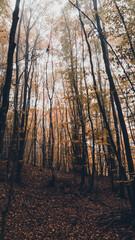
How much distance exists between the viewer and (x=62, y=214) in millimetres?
5676

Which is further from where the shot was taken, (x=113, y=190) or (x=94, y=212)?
(x=113, y=190)

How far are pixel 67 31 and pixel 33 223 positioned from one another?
38.4ft

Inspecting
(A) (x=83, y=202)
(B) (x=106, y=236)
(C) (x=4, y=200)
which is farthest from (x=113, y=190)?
(C) (x=4, y=200)

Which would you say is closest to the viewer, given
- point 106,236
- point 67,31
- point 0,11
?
point 106,236

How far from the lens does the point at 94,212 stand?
5.85 m

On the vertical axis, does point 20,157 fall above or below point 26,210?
above

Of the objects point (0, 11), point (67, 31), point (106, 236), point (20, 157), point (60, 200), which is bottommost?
point (106, 236)

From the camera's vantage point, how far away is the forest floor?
14.1 feet

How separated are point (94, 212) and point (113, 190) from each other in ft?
11.1

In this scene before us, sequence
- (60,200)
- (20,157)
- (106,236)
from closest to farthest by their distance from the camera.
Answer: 1. (106,236)
2. (60,200)
3. (20,157)

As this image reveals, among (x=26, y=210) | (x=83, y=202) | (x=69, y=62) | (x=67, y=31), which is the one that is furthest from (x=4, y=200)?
(x=67, y=31)

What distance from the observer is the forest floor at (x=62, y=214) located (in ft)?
14.1

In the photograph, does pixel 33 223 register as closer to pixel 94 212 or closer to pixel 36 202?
pixel 36 202

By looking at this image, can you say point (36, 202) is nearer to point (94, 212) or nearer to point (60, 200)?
point (60, 200)
